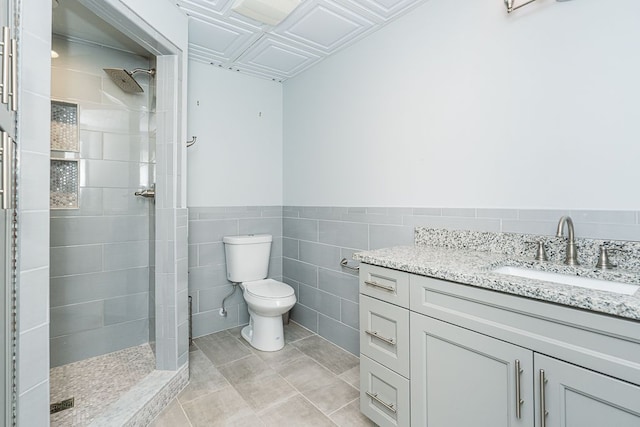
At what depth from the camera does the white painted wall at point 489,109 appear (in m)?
1.25

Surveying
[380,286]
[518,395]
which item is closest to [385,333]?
[380,286]

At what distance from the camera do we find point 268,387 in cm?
194

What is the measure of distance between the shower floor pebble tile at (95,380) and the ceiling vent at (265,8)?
229 cm

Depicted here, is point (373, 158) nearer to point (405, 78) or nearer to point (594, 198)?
point (405, 78)

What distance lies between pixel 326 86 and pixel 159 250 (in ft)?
5.86

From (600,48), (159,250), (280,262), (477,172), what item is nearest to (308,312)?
(280,262)

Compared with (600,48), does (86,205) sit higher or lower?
lower

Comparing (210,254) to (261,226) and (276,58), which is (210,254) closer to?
(261,226)

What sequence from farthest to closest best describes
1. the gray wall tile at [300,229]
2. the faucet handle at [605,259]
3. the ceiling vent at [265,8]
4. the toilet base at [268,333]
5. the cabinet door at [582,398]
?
the gray wall tile at [300,229] → the toilet base at [268,333] → the ceiling vent at [265,8] → the faucet handle at [605,259] → the cabinet door at [582,398]

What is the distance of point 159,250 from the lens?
192 cm

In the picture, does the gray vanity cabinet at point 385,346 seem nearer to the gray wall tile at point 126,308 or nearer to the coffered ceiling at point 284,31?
the coffered ceiling at point 284,31

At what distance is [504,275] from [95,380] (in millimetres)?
2306

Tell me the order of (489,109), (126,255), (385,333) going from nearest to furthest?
(385,333)
(489,109)
(126,255)

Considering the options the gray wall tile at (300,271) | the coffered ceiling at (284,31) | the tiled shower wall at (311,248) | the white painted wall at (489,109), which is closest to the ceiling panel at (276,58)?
the coffered ceiling at (284,31)
